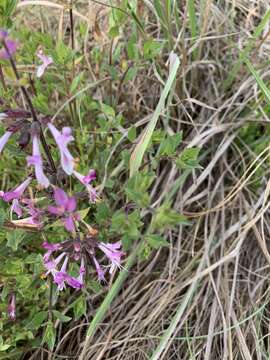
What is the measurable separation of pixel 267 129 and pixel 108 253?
89 cm

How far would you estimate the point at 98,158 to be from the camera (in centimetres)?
158

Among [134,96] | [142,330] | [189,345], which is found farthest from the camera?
[134,96]

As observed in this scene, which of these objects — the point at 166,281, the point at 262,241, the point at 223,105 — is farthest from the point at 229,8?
the point at 166,281

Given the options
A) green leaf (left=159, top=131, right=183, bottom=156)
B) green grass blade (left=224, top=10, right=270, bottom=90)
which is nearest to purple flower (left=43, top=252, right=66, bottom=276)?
green leaf (left=159, top=131, right=183, bottom=156)

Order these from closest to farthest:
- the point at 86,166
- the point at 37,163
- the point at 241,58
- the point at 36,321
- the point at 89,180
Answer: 1. the point at 37,163
2. the point at 89,180
3. the point at 36,321
4. the point at 86,166
5. the point at 241,58

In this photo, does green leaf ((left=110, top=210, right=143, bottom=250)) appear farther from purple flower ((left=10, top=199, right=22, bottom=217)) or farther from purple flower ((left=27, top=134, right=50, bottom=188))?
purple flower ((left=10, top=199, right=22, bottom=217))

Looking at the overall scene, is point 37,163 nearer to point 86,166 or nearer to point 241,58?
point 86,166

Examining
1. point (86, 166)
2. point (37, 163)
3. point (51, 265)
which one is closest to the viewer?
point (37, 163)

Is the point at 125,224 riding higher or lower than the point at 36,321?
higher

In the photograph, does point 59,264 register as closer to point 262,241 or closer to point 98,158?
point 98,158

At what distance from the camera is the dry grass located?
1.53 meters

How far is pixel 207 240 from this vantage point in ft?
5.45

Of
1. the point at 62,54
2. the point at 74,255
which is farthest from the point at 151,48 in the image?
the point at 74,255

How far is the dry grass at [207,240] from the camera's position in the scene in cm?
153
